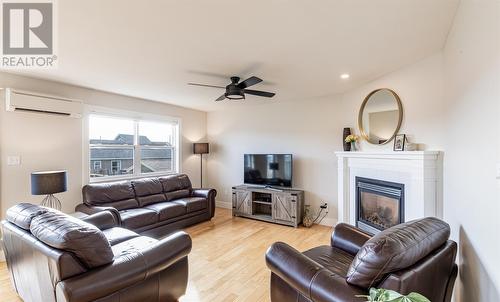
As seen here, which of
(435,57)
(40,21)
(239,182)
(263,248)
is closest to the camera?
(40,21)

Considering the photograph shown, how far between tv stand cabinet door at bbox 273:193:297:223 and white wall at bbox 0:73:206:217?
3.29 m

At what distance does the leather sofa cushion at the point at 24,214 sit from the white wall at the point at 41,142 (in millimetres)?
1636

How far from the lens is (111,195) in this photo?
152 inches

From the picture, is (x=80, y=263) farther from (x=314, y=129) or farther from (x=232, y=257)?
(x=314, y=129)

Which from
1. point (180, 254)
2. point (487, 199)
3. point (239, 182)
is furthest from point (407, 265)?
point (239, 182)

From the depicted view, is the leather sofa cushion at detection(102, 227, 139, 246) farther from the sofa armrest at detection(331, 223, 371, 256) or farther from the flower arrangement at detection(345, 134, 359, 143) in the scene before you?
the flower arrangement at detection(345, 134, 359, 143)

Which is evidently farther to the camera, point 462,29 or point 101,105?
point 101,105

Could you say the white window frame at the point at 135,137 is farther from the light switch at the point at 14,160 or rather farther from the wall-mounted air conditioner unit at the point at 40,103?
the light switch at the point at 14,160

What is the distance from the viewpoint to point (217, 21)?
6.46 ft

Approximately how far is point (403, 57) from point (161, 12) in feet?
8.40

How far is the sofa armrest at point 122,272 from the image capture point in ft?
4.65

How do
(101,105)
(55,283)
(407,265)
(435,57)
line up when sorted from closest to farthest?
(407,265) < (55,283) < (435,57) < (101,105)

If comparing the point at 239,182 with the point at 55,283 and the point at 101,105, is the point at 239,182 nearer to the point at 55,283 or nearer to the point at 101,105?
the point at 101,105

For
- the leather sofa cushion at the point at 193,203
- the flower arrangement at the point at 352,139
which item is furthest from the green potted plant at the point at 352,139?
the leather sofa cushion at the point at 193,203
